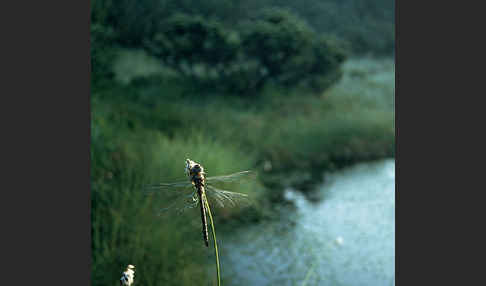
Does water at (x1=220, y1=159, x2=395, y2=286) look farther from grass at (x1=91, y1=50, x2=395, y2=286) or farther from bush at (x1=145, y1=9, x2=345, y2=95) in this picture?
bush at (x1=145, y1=9, x2=345, y2=95)

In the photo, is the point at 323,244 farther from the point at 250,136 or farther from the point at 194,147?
the point at 250,136

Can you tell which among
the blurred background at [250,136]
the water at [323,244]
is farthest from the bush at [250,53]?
the water at [323,244]

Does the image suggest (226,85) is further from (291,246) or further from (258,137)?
(291,246)

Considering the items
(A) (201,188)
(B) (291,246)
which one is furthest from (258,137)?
(A) (201,188)

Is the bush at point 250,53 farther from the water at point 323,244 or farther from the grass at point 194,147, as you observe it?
the water at point 323,244

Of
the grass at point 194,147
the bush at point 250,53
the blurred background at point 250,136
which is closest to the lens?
the grass at point 194,147

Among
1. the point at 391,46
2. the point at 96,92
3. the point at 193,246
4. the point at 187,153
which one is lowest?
the point at 193,246

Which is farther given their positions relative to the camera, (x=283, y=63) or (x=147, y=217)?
(x=283, y=63)
